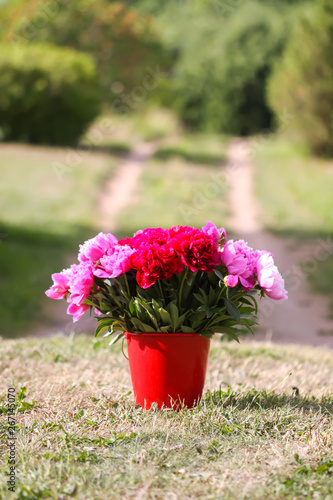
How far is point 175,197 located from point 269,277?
12.4 metres

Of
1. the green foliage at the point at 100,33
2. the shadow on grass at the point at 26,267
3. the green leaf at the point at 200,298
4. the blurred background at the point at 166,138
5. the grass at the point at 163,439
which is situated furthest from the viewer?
the green foliage at the point at 100,33

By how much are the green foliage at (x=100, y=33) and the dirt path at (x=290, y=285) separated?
33.8ft

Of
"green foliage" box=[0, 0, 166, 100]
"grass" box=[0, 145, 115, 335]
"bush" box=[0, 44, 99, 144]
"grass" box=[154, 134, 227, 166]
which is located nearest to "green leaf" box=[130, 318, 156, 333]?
"grass" box=[0, 145, 115, 335]

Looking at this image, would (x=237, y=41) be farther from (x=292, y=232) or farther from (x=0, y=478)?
(x=0, y=478)

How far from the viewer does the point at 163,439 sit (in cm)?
293

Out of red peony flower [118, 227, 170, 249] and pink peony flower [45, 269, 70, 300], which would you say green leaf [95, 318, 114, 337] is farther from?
red peony flower [118, 227, 170, 249]

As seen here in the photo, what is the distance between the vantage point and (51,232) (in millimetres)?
12102

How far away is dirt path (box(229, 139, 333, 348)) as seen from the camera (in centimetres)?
774

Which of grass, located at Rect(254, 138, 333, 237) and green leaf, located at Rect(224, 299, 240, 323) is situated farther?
grass, located at Rect(254, 138, 333, 237)

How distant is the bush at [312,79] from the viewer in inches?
666

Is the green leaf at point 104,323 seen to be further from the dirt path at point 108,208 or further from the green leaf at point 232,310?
the dirt path at point 108,208

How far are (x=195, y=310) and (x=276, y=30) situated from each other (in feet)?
78.6

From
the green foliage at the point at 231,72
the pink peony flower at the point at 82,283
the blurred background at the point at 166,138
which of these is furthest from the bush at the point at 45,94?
the pink peony flower at the point at 82,283

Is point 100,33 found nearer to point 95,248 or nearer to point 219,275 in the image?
point 95,248
